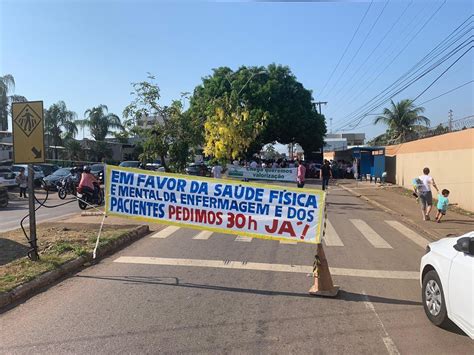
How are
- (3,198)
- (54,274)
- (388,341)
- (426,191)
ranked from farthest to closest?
1. (3,198)
2. (426,191)
3. (54,274)
4. (388,341)

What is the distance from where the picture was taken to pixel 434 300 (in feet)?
17.4

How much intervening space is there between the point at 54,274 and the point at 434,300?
212 inches

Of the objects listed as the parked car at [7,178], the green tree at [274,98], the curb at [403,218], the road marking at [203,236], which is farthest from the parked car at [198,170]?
the road marking at [203,236]

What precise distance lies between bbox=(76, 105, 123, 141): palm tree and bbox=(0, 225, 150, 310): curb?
172 ft

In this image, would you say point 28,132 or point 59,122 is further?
point 59,122

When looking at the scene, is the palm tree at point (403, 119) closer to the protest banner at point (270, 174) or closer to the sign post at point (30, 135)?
the protest banner at point (270, 174)

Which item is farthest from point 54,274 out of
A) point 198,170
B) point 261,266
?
point 198,170

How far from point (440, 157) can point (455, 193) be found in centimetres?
315

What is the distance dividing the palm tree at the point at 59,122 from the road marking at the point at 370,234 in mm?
48326

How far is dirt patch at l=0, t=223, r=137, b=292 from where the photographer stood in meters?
6.93

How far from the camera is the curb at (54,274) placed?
6074mm

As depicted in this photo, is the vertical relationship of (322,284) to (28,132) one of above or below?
below

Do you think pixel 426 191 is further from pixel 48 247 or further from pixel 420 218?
pixel 48 247

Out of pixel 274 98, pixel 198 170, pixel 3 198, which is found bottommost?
pixel 3 198
